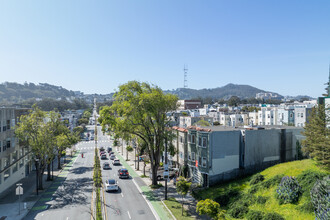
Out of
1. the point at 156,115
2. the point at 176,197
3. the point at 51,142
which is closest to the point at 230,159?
the point at 176,197

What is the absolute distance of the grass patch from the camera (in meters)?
22.7

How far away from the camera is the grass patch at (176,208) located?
22719 mm

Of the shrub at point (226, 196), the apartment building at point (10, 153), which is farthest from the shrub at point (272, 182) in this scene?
the apartment building at point (10, 153)

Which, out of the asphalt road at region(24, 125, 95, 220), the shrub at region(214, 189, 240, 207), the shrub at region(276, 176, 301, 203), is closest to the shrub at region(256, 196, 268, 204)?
the shrub at region(276, 176, 301, 203)

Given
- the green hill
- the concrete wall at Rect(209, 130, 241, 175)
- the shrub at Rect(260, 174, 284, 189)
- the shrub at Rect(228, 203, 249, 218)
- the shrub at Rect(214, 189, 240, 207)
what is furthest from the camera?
the concrete wall at Rect(209, 130, 241, 175)

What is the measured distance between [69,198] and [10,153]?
14.4 meters

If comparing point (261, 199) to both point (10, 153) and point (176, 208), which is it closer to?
point (176, 208)

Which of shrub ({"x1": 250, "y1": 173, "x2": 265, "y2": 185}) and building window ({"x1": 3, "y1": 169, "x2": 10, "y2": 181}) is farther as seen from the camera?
building window ({"x1": 3, "y1": 169, "x2": 10, "y2": 181})

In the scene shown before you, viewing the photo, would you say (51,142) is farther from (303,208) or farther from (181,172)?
(303,208)

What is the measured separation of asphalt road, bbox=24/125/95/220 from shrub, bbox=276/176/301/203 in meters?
18.4

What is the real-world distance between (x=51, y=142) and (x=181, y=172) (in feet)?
67.0

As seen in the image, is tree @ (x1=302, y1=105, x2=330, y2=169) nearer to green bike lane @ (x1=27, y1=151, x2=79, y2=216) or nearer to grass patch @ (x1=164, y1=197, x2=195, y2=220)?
grass patch @ (x1=164, y1=197, x2=195, y2=220)

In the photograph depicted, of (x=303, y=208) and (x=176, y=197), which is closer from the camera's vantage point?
(x=303, y=208)

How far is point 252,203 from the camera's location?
2241 centimetres
